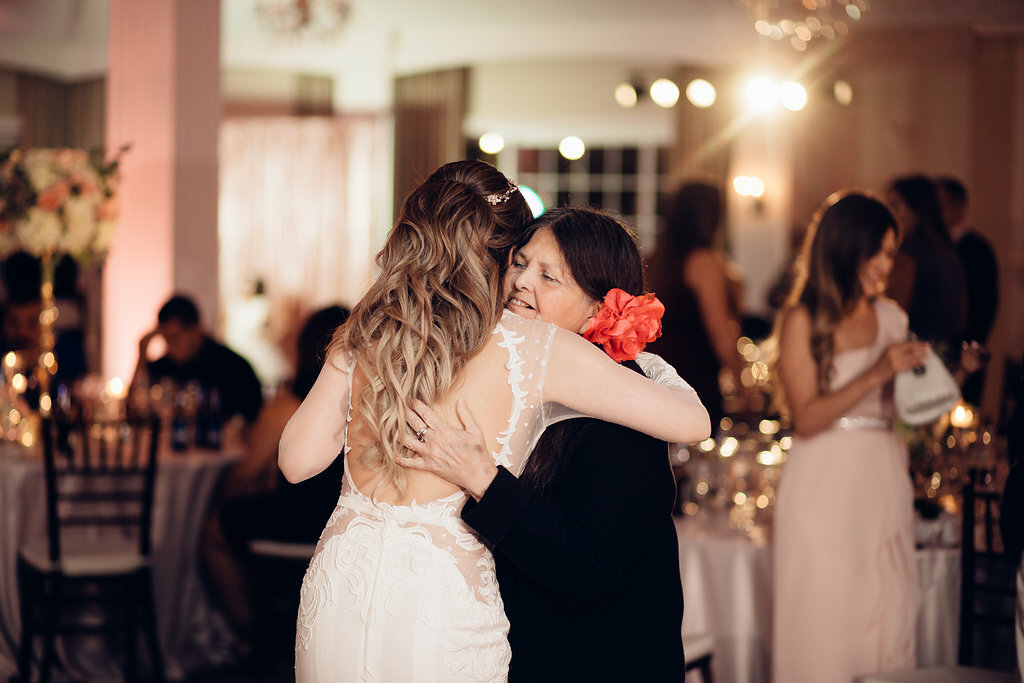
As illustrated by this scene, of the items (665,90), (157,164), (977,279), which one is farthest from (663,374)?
(665,90)

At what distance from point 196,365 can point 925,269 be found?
3295 millimetres

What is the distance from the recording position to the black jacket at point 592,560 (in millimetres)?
1629

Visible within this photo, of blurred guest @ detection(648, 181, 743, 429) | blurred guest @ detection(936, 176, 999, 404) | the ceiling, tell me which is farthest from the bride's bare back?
the ceiling

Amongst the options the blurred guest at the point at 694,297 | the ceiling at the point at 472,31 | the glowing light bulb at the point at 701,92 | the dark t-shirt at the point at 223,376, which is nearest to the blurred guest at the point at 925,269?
the blurred guest at the point at 694,297

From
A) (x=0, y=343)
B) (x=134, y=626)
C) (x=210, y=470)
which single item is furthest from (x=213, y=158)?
(x=134, y=626)

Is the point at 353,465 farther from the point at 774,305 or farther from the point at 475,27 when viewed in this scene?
the point at 475,27

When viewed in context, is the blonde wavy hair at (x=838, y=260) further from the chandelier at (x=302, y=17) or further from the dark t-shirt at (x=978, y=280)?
the chandelier at (x=302, y=17)

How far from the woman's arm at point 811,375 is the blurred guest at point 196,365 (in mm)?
2926

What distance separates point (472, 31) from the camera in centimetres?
1045

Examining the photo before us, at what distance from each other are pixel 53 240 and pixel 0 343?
5.75ft

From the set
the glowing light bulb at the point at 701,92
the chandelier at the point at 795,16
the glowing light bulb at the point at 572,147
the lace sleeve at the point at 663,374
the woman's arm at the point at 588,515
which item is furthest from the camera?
the glowing light bulb at the point at 572,147

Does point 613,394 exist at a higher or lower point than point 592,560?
higher

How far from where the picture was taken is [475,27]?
10.3m

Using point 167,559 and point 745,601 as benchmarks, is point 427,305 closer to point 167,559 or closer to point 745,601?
point 745,601
